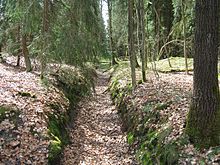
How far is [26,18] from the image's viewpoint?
10.4 meters

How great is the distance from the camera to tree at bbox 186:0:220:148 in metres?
5.04

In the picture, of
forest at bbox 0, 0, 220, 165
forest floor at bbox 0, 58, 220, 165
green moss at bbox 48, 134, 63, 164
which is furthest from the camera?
green moss at bbox 48, 134, 63, 164

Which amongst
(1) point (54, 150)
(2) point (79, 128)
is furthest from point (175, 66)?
(1) point (54, 150)

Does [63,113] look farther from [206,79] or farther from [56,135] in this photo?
[206,79]

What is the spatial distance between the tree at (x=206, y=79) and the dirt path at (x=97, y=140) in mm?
2077

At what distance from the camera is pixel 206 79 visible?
5188mm

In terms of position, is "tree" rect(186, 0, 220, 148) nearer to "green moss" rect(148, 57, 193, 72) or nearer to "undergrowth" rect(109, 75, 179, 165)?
"undergrowth" rect(109, 75, 179, 165)

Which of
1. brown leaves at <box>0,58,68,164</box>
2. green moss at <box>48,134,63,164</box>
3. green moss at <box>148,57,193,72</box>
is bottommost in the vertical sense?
green moss at <box>48,134,63,164</box>

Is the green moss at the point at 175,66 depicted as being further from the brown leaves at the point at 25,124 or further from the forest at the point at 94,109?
the brown leaves at the point at 25,124

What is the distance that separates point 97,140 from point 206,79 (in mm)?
4345

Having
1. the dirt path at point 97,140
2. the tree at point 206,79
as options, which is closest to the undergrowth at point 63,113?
the dirt path at point 97,140

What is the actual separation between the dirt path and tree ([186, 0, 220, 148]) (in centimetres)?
208

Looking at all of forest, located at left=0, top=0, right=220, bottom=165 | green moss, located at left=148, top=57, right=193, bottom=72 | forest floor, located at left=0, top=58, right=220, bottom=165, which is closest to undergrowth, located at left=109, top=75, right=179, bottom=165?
forest, located at left=0, top=0, right=220, bottom=165

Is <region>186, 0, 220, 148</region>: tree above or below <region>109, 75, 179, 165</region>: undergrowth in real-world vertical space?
above
